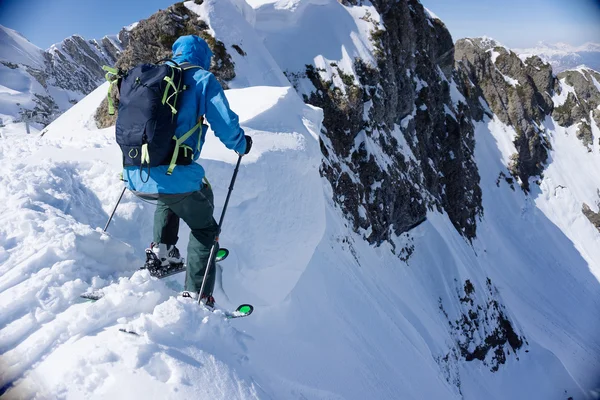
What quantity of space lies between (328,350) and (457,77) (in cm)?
5424

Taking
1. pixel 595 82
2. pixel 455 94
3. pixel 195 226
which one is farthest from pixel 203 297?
pixel 595 82

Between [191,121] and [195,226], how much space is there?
49.6 inches

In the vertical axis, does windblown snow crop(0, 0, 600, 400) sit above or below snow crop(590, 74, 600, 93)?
above

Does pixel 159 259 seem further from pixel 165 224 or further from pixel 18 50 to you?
pixel 18 50

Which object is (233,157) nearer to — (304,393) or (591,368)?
(304,393)

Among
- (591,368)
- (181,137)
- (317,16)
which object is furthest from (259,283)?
(591,368)

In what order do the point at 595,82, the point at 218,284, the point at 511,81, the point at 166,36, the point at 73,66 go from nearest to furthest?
1. the point at 218,284
2. the point at 166,36
3. the point at 511,81
4. the point at 595,82
5. the point at 73,66

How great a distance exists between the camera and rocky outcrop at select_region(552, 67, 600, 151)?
6744 centimetres

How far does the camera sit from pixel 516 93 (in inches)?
2409

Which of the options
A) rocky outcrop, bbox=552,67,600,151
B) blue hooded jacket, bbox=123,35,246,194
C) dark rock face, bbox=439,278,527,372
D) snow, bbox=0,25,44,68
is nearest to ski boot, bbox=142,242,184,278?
blue hooded jacket, bbox=123,35,246,194

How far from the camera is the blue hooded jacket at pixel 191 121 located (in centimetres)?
402

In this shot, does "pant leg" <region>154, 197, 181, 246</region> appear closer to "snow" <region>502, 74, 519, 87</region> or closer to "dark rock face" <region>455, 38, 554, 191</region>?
"dark rock face" <region>455, 38, 554, 191</region>

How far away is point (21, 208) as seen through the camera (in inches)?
190

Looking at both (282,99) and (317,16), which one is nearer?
(282,99)
